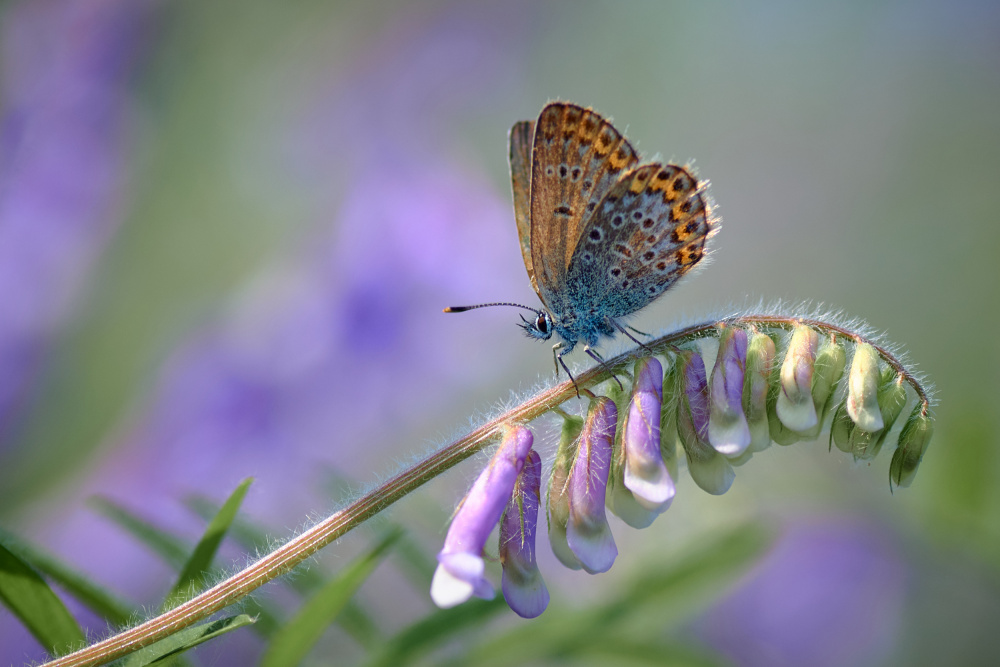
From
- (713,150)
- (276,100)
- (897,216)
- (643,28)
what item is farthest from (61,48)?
(897,216)

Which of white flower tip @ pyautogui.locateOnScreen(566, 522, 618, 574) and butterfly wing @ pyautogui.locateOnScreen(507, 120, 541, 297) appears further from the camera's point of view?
butterfly wing @ pyautogui.locateOnScreen(507, 120, 541, 297)

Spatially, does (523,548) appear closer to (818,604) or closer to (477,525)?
(477,525)

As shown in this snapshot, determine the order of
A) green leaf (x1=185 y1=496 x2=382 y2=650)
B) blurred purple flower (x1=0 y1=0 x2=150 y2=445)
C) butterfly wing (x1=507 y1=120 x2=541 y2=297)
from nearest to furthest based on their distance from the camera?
butterfly wing (x1=507 y1=120 x2=541 y2=297) < green leaf (x1=185 y1=496 x2=382 y2=650) < blurred purple flower (x1=0 y1=0 x2=150 y2=445)

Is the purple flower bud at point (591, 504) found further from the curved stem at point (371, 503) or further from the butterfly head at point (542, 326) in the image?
the butterfly head at point (542, 326)

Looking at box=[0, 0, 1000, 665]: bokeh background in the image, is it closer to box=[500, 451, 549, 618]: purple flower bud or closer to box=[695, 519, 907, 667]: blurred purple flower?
box=[695, 519, 907, 667]: blurred purple flower

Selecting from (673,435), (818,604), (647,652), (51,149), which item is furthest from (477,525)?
(51,149)

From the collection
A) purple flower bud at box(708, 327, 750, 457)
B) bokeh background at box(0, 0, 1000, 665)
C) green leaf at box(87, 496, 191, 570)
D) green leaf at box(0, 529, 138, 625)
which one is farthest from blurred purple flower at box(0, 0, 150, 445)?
purple flower bud at box(708, 327, 750, 457)

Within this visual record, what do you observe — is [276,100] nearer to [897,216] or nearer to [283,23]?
[283,23]
